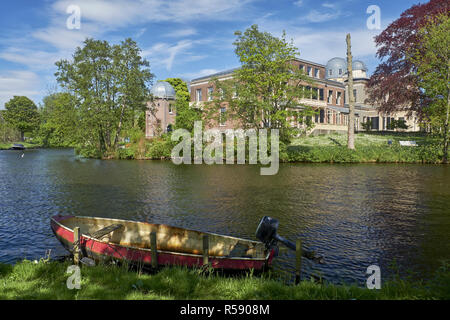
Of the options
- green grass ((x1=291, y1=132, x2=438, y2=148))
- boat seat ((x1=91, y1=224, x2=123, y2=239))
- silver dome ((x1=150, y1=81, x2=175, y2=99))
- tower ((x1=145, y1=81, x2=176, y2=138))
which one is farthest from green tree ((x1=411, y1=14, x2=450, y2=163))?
silver dome ((x1=150, y1=81, x2=175, y2=99))

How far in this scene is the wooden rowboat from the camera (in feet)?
27.0

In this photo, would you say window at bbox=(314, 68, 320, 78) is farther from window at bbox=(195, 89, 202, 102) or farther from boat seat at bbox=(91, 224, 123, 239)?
boat seat at bbox=(91, 224, 123, 239)

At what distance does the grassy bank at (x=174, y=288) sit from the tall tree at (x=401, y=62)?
129ft

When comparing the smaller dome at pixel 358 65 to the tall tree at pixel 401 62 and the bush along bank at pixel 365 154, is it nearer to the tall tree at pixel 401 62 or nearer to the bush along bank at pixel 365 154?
the tall tree at pixel 401 62

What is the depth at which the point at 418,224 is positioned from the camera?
13.2 m

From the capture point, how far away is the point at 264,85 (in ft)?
123

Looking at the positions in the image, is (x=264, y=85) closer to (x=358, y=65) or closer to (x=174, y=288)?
(x=174, y=288)

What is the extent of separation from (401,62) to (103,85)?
44004mm

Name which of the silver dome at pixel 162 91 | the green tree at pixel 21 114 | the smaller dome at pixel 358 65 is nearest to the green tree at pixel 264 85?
the silver dome at pixel 162 91

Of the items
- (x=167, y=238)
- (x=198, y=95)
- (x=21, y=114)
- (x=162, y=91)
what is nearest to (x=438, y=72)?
(x=167, y=238)

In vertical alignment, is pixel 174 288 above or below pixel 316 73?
below

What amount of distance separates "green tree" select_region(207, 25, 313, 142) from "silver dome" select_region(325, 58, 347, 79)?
47691mm

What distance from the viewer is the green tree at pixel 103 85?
47.9 m
